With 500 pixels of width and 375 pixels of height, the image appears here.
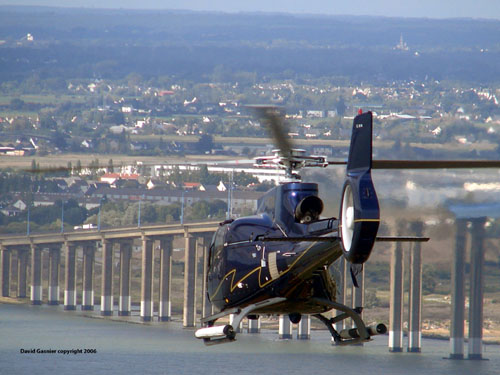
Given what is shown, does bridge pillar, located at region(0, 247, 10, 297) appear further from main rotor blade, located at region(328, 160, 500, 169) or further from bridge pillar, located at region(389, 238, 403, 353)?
main rotor blade, located at region(328, 160, 500, 169)

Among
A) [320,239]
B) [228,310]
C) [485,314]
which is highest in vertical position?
[320,239]

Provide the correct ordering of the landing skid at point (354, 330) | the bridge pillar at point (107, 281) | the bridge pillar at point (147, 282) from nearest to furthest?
the landing skid at point (354, 330) < the bridge pillar at point (147, 282) < the bridge pillar at point (107, 281)

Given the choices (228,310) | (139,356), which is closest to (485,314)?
(139,356)

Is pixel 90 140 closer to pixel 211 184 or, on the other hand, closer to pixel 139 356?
pixel 211 184

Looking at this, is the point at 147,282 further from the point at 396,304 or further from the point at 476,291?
the point at 476,291

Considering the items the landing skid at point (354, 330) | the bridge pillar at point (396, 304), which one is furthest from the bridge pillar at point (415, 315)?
the landing skid at point (354, 330)

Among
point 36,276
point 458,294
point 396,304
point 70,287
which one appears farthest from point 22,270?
point 458,294

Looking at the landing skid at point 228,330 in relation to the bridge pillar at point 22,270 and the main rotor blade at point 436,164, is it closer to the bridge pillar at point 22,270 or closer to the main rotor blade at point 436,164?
the main rotor blade at point 436,164
